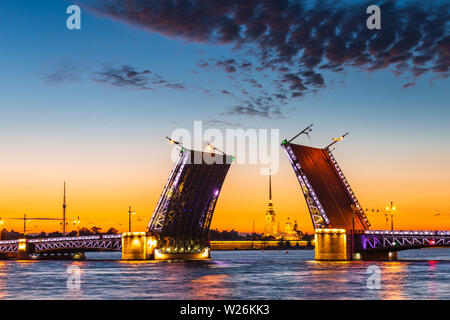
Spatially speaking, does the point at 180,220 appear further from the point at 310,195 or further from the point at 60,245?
the point at 60,245

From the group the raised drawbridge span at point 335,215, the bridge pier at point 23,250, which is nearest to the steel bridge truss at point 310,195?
the raised drawbridge span at point 335,215

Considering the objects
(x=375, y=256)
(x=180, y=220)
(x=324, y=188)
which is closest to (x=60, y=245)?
(x=180, y=220)

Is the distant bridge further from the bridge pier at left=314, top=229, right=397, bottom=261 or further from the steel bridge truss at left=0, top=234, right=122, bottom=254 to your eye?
the bridge pier at left=314, top=229, right=397, bottom=261

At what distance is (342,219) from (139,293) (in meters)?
49.8

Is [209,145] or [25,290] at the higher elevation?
[209,145]

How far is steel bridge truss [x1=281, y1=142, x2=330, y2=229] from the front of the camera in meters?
80.8

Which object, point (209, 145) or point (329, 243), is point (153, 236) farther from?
point (329, 243)

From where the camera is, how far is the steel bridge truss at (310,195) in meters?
80.8

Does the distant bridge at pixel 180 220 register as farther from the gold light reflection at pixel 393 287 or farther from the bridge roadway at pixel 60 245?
the gold light reflection at pixel 393 287

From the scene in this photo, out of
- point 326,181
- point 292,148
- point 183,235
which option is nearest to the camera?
point 292,148

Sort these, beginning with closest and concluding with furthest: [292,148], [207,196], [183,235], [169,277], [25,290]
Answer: [25,290] < [169,277] < [292,148] < [207,196] < [183,235]

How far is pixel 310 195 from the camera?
83250 millimetres
